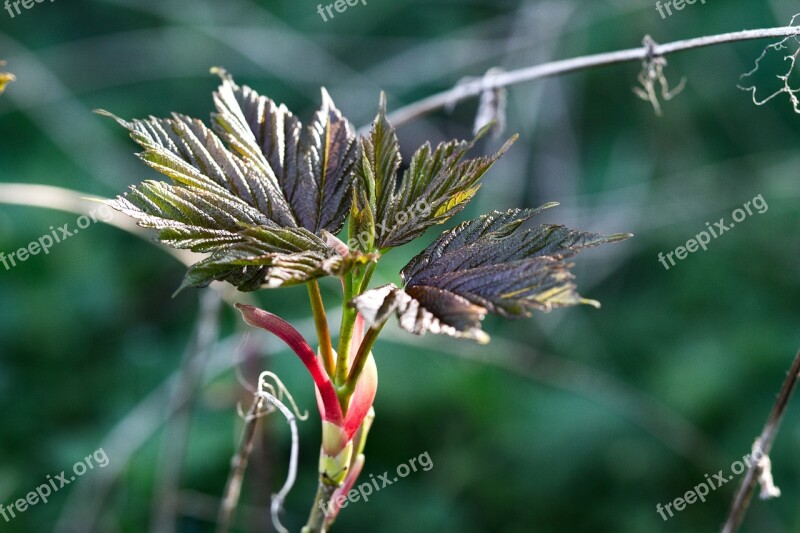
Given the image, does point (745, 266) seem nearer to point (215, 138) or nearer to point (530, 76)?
point (530, 76)

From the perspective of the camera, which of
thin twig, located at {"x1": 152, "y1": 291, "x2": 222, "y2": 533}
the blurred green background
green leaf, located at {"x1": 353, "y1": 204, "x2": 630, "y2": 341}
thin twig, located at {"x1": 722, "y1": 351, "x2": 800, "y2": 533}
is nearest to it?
green leaf, located at {"x1": 353, "y1": 204, "x2": 630, "y2": 341}

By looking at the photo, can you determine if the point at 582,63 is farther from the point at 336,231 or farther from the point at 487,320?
the point at 487,320

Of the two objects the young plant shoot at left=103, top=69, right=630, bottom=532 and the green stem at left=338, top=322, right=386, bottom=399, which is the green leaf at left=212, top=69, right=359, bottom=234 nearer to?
the young plant shoot at left=103, top=69, right=630, bottom=532

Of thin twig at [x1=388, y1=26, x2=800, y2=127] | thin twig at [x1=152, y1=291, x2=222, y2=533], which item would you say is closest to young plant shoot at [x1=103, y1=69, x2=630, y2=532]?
thin twig at [x1=388, y1=26, x2=800, y2=127]

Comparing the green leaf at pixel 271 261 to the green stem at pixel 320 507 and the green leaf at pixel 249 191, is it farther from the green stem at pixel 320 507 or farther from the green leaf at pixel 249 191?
the green stem at pixel 320 507

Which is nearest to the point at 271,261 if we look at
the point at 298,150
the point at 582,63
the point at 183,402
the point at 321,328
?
the point at 321,328

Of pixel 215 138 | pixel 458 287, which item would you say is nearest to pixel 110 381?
pixel 215 138
